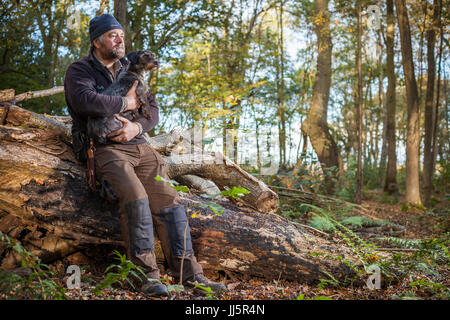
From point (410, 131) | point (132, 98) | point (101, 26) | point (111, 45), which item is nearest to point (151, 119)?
point (132, 98)

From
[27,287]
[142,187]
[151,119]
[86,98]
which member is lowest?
[27,287]

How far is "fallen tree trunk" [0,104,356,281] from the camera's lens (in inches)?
134

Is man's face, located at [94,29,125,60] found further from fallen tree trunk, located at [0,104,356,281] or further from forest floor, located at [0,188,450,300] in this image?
forest floor, located at [0,188,450,300]

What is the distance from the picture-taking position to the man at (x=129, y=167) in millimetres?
3203

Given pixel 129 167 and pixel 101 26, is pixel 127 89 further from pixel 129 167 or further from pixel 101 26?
pixel 129 167

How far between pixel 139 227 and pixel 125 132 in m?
1.00

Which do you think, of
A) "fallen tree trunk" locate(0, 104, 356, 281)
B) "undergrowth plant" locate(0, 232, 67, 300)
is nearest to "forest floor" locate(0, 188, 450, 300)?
"fallen tree trunk" locate(0, 104, 356, 281)

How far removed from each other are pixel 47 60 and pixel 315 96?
1009cm

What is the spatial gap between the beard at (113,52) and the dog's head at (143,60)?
0.48ft

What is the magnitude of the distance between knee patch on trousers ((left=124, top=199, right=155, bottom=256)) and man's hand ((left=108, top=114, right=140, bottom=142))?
2.35 ft

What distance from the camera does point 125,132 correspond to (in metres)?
3.52

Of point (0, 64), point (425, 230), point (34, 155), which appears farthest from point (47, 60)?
point (425, 230)

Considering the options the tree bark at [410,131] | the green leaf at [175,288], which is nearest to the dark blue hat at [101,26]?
the green leaf at [175,288]

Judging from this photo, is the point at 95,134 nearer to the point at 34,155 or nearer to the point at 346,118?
the point at 34,155
